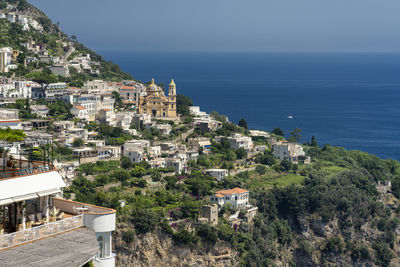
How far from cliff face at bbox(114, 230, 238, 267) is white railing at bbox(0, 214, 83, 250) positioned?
2975cm

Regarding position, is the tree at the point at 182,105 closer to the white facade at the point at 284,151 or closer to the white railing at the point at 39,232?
the white facade at the point at 284,151

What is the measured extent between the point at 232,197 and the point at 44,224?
122ft

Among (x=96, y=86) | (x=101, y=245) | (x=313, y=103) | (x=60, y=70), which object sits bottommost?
(x=313, y=103)

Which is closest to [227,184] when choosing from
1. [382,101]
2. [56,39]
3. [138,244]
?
[138,244]

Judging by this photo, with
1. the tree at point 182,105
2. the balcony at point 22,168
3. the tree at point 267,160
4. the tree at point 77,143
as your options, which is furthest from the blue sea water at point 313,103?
the balcony at point 22,168

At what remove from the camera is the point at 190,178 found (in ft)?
156

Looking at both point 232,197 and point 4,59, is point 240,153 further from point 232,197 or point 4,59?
point 4,59

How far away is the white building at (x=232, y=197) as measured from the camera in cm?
4483

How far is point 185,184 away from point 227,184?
3.32 meters

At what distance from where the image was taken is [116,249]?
38.1 m

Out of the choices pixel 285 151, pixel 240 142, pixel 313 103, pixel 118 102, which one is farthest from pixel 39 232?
pixel 313 103

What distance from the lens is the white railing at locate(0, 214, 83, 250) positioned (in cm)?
782

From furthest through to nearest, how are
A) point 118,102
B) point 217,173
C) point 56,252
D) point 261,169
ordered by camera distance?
point 118,102 → point 261,169 → point 217,173 → point 56,252

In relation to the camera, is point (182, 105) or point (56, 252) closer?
point (56, 252)
